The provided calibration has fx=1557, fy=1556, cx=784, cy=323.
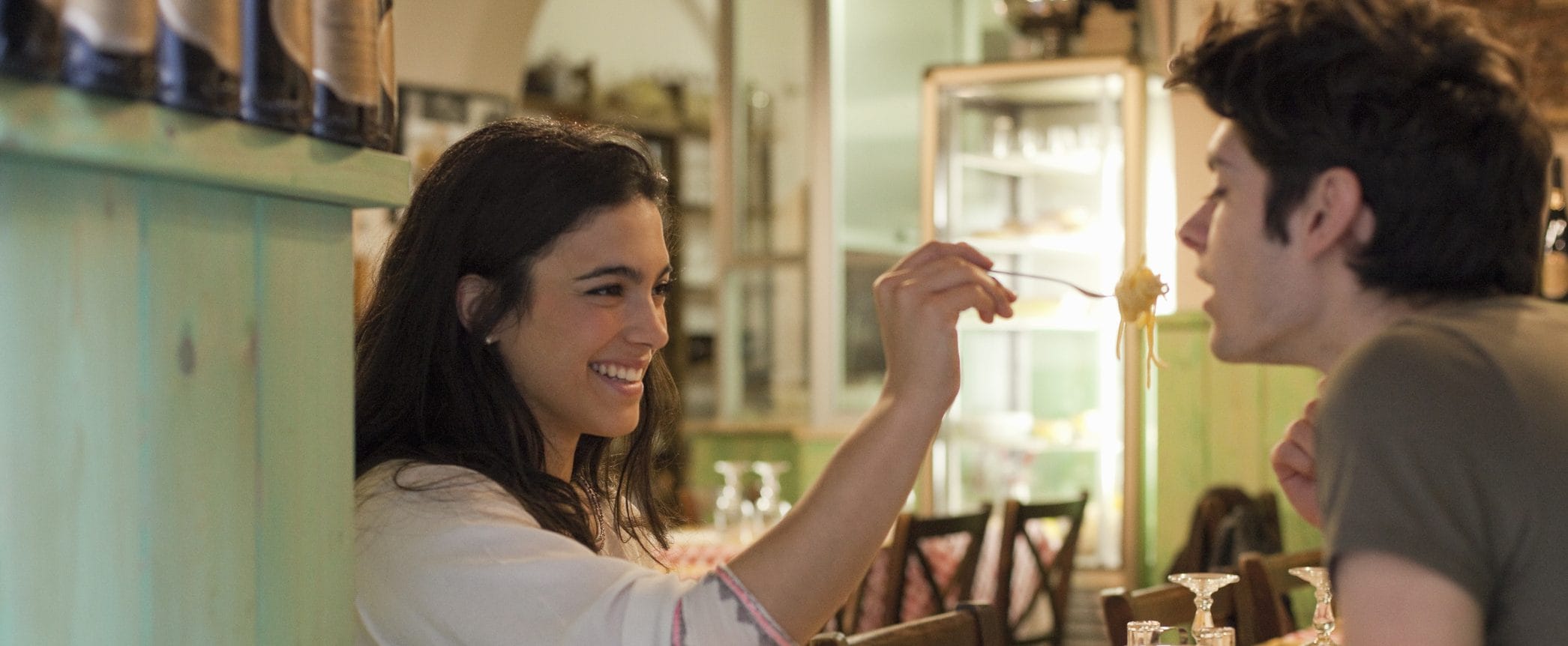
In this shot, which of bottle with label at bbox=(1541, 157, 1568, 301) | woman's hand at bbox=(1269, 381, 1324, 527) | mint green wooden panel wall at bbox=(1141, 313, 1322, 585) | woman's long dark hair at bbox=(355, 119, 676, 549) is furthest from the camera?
mint green wooden panel wall at bbox=(1141, 313, 1322, 585)

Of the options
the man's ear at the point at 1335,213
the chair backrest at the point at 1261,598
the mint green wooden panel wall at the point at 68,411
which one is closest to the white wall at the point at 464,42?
the chair backrest at the point at 1261,598

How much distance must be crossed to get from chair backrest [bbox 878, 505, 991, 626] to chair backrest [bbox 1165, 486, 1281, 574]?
929mm

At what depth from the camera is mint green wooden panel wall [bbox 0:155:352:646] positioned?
102 centimetres

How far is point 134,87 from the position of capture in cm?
102

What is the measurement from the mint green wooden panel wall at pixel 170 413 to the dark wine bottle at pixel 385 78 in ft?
0.23

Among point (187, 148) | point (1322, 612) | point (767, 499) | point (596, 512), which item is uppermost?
point (187, 148)

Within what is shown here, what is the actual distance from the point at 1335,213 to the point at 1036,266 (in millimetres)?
5490

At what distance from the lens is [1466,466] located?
982mm

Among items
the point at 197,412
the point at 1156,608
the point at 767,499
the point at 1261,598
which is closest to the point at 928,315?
the point at 197,412

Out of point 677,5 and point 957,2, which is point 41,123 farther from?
point 677,5

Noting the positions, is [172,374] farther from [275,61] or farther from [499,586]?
[499,586]

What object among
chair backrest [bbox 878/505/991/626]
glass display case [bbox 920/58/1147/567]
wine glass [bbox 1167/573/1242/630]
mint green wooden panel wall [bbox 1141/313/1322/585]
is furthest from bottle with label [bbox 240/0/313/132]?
glass display case [bbox 920/58/1147/567]

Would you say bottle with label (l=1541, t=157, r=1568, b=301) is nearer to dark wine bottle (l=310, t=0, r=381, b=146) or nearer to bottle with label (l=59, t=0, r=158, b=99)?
dark wine bottle (l=310, t=0, r=381, b=146)

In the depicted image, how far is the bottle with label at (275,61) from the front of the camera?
1.12 meters
